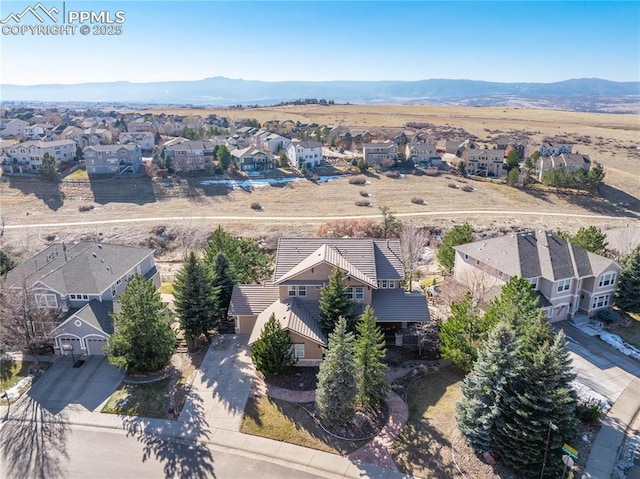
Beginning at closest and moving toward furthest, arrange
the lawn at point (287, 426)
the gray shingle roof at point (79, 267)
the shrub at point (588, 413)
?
1. the lawn at point (287, 426)
2. the shrub at point (588, 413)
3. the gray shingle roof at point (79, 267)

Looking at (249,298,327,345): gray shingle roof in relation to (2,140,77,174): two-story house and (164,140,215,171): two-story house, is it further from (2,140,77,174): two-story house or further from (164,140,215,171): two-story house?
(2,140,77,174): two-story house

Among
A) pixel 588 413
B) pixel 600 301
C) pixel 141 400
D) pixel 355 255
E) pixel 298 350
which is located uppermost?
pixel 355 255

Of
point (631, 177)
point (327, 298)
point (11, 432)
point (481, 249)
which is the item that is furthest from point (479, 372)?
point (631, 177)

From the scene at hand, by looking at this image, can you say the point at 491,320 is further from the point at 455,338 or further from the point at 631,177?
the point at 631,177

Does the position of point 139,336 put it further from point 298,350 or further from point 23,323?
point 298,350

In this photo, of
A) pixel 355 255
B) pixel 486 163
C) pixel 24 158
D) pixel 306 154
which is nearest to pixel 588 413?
pixel 355 255

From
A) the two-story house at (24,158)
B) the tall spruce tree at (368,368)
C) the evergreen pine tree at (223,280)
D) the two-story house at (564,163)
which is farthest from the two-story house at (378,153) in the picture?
the tall spruce tree at (368,368)

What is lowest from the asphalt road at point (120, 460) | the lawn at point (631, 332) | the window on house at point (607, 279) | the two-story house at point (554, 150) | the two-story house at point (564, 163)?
the asphalt road at point (120, 460)

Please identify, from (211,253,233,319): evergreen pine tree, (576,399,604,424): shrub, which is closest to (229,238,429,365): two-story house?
(211,253,233,319): evergreen pine tree

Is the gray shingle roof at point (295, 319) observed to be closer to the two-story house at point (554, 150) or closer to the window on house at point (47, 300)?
the window on house at point (47, 300)
